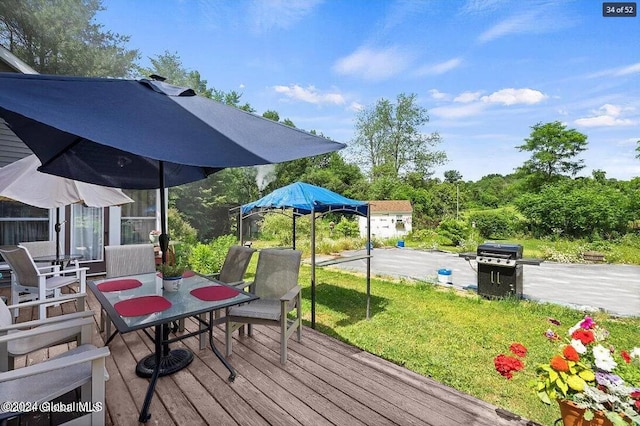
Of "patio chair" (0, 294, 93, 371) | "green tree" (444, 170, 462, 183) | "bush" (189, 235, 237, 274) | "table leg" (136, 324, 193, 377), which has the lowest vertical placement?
"table leg" (136, 324, 193, 377)

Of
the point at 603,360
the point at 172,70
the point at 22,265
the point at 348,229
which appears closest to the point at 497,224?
the point at 348,229

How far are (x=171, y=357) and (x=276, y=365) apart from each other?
1.02m

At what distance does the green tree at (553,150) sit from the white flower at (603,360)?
34185 mm

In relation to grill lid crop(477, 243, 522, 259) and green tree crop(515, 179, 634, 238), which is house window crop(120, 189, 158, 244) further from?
green tree crop(515, 179, 634, 238)

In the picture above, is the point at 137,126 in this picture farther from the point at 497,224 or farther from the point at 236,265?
the point at 497,224

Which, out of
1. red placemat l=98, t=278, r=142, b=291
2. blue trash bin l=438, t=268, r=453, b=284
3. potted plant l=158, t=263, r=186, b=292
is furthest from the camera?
blue trash bin l=438, t=268, r=453, b=284

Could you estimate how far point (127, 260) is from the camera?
411 cm

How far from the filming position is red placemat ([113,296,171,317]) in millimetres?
2267

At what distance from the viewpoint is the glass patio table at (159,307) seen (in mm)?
2180

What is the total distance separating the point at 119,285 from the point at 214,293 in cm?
109

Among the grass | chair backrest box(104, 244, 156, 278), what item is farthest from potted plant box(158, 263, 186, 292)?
the grass

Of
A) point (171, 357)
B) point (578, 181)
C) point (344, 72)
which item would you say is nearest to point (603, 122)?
point (578, 181)

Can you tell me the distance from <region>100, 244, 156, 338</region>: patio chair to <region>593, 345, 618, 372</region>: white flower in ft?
14.9

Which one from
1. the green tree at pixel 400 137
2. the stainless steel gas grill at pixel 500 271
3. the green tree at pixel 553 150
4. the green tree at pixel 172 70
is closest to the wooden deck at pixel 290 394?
the stainless steel gas grill at pixel 500 271
